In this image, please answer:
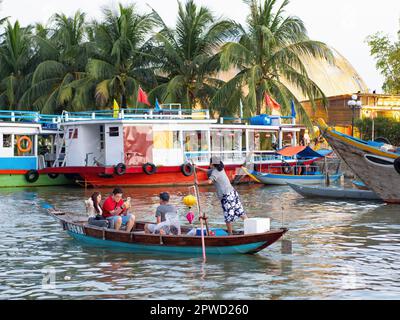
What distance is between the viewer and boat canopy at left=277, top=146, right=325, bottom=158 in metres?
33.5

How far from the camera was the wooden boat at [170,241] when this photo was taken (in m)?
13.3

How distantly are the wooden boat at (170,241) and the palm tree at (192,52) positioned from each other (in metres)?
24.7

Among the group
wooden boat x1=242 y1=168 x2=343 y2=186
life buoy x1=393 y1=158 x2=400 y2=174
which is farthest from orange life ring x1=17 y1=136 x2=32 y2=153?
life buoy x1=393 y1=158 x2=400 y2=174

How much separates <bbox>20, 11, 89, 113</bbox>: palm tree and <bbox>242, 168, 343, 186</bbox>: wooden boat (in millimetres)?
11804

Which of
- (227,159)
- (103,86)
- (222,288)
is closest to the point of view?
(222,288)

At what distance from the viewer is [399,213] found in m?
A: 21.3

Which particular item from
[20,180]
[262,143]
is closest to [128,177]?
[20,180]

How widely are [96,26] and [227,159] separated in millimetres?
12258

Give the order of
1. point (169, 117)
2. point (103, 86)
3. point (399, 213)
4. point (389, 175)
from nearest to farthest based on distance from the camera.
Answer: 1. point (399, 213)
2. point (389, 175)
3. point (169, 117)
4. point (103, 86)

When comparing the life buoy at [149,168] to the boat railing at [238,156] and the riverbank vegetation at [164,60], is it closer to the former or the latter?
the boat railing at [238,156]
